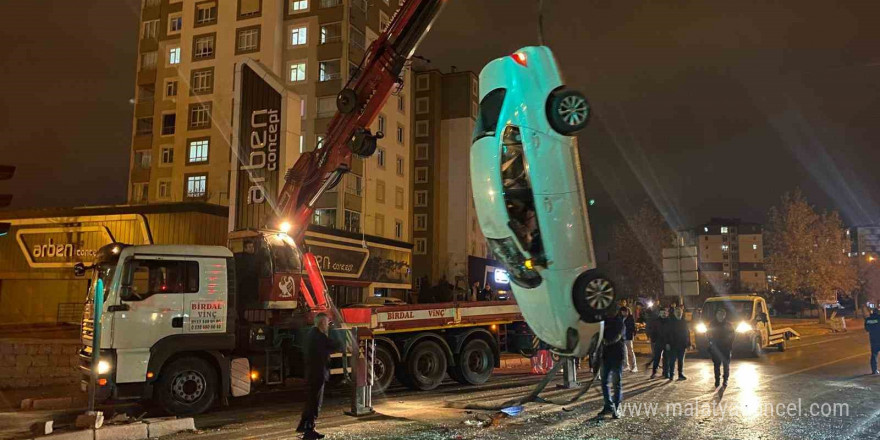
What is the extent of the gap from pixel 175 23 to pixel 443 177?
945 inches

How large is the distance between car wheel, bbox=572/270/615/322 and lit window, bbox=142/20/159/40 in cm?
4881

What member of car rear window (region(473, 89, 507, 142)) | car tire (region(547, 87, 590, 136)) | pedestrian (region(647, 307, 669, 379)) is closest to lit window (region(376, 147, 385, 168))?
pedestrian (region(647, 307, 669, 379))

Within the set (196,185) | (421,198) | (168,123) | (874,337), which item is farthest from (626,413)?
(421,198)

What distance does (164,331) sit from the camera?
396 inches

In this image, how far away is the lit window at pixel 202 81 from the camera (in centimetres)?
4375

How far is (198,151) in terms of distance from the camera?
4347cm

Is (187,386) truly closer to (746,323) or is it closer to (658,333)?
(658,333)

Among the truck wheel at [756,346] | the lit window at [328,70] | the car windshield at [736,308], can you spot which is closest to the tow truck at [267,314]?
the car windshield at [736,308]

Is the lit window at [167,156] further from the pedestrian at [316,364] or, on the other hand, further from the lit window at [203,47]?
the pedestrian at [316,364]

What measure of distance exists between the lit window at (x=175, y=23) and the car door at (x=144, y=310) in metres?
40.5

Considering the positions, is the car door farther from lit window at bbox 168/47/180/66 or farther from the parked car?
lit window at bbox 168/47/180/66

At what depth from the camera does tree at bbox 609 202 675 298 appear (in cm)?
4569

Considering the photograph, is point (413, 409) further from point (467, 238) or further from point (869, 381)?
point (467, 238)

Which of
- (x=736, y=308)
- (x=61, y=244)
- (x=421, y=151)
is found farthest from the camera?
(x=421, y=151)
